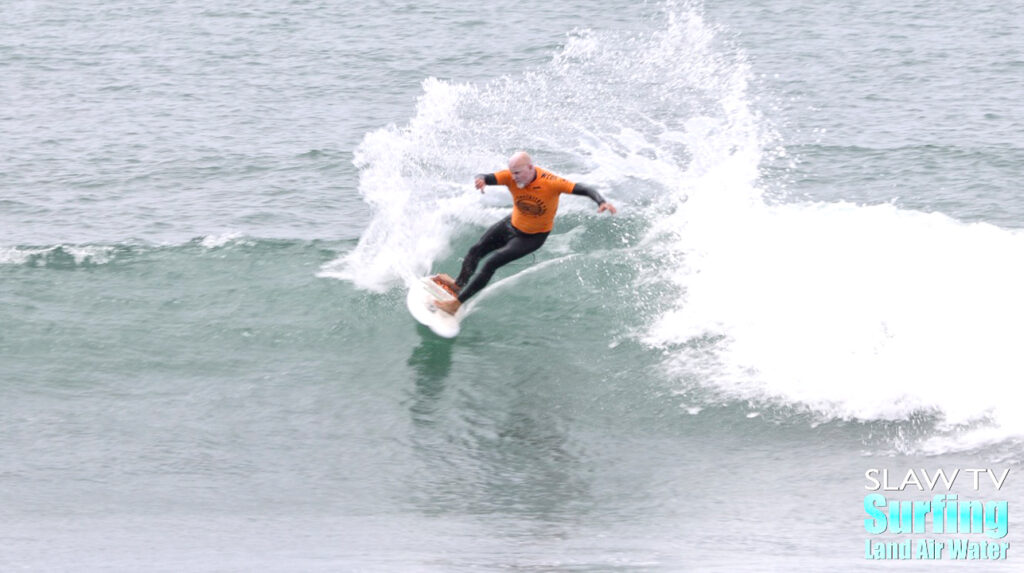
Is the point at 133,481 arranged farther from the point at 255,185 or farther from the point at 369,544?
the point at 255,185

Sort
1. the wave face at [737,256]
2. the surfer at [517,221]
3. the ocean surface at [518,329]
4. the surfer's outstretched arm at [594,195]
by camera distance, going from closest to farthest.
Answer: the ocean surface at [518,329]
the wave face at [737,256]
the surfer's outstretched arm at [594,195]
the surfer at [517,221]

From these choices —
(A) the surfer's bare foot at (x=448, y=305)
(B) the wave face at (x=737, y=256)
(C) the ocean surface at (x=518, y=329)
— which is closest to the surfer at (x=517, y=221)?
(A) the surfer's bare foot at (x=448, y=305)

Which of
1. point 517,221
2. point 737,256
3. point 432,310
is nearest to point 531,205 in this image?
point 517,221

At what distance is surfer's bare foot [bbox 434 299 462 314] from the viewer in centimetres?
1346

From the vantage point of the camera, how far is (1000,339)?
12125 mm

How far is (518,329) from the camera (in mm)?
13633

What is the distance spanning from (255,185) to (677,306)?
8549 mm

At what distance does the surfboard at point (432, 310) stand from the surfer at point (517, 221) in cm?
7

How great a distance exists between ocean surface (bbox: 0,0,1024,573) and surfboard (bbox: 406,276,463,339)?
175mm

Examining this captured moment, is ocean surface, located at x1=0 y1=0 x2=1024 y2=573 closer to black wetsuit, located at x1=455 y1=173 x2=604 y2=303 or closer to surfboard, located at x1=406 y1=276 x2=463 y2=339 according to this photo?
surfboard, located at x1=406 y1=276 x2=463 y2=339

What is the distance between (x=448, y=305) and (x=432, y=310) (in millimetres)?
183

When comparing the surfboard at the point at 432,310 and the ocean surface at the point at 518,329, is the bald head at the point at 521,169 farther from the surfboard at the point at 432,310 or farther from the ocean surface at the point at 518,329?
the ocean surface at the point at 518,329

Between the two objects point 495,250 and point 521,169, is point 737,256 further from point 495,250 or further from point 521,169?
point 521,169

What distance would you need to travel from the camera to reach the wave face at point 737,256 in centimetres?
1180
